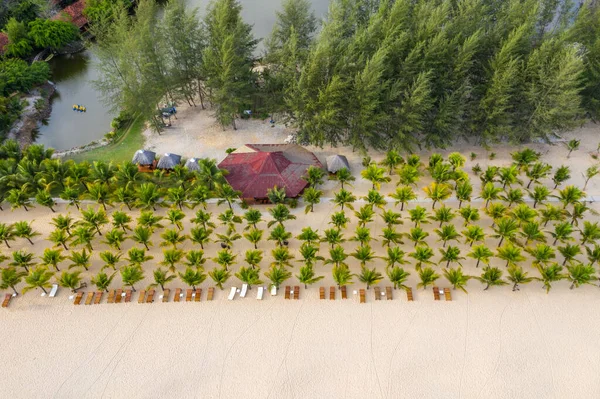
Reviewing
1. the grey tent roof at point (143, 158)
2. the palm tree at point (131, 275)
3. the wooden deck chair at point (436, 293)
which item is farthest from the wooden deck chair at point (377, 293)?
the grey tent roof at point (143, 158)

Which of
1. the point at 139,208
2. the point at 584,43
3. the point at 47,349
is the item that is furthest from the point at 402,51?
the point at 47,349

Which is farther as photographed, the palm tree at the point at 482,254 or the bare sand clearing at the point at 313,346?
the palm tree at the point at 482,254

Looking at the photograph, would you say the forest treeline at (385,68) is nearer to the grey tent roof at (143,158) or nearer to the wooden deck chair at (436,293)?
the grey tent roof at (143,158)

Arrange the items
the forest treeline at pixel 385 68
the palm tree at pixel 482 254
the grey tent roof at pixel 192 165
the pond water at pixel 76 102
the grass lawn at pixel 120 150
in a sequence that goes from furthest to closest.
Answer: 1. the pond water at pixel 76 102
2. the grass lawn at pixel 120 150
3. the grey tent roof at pixel 192 165
4. the forest treeline at pixel 385 68
5. the palm tree at pixel 482 254

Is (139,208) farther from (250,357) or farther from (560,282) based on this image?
(560,282)

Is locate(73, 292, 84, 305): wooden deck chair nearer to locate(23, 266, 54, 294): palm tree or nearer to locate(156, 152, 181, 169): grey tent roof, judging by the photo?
locate(23, 266, 54, 294): palm tree

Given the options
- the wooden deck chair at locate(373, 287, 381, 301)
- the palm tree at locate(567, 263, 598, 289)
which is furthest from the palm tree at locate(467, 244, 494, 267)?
the wooden deck chair at locate(373, 287, 381, 301)
